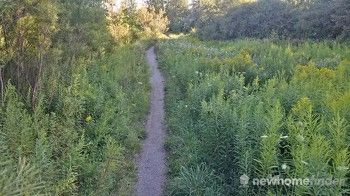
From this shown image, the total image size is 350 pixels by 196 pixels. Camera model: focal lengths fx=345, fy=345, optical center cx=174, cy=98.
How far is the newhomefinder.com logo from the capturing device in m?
3.48

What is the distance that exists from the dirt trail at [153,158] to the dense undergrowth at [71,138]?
0.20m

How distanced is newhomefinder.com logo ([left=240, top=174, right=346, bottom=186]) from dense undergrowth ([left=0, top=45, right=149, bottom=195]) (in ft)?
6.25

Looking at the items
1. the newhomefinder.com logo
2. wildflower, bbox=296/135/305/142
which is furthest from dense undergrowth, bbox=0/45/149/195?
wildflower, bbox=296/135/305/142

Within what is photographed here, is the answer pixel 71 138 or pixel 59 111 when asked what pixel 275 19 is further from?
pixel 71 138

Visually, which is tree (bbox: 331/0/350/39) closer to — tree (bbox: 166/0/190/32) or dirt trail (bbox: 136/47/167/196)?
dirt trail (bbox: 136/47/167/196)

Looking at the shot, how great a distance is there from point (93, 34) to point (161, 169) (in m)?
7.48

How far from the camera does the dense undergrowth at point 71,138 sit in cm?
400

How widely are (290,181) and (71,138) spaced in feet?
12.1

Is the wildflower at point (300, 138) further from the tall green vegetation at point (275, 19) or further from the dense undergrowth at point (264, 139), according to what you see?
the tall green vegetation at point (275, 19)

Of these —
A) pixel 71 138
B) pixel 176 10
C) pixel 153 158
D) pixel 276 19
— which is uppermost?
pixel 176 10

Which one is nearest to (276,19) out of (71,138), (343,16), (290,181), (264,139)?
(343,16)

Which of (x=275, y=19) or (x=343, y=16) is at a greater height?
(x=343, y=16)

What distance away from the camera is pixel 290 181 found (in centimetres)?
394

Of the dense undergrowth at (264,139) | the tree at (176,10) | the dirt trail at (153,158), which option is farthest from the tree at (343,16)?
the tree at (176,10)
